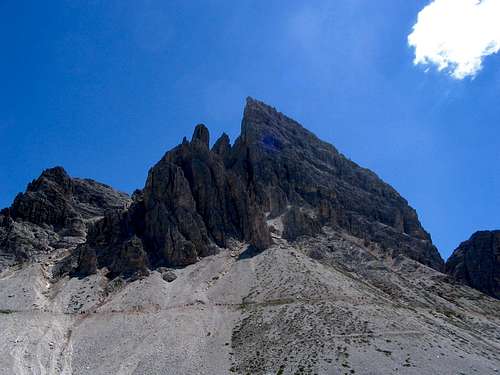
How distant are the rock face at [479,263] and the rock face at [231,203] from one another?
628 cm

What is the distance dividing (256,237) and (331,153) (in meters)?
66.6

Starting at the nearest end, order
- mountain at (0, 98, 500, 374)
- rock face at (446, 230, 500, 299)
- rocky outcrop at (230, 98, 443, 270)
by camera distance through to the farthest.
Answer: mountain at (0, 98, 500, 374), rock face at (446, 230, 500, 299), rocky outcrop at (230, 98, 443, 270)

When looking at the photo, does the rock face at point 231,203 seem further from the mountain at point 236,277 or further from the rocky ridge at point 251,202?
the mountain at point 236,277

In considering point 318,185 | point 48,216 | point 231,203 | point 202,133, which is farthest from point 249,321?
point 202,133

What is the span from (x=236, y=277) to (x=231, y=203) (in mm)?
32258

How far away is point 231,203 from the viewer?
120688 millimetres

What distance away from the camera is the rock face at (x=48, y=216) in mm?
102438

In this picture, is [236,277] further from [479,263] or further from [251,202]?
[479,263]

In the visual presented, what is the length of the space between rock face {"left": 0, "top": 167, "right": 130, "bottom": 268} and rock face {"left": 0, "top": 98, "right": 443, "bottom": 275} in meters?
0.32

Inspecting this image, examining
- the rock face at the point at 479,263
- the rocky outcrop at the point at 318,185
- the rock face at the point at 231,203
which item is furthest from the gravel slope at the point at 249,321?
the rocky outcrop at the point at 318,185

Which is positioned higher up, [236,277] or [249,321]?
[236,277]

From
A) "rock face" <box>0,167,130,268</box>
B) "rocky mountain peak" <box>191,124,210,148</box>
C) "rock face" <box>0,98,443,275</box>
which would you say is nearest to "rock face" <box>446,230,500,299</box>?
"rock face" <box>0,98,443,275</box>

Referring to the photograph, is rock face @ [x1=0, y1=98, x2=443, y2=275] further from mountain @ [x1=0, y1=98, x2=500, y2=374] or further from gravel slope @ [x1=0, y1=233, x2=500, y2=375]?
gravel slope @ [x1=0, y1=233, x2=500, y2=375]

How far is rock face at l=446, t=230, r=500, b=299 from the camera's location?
12175 cm
